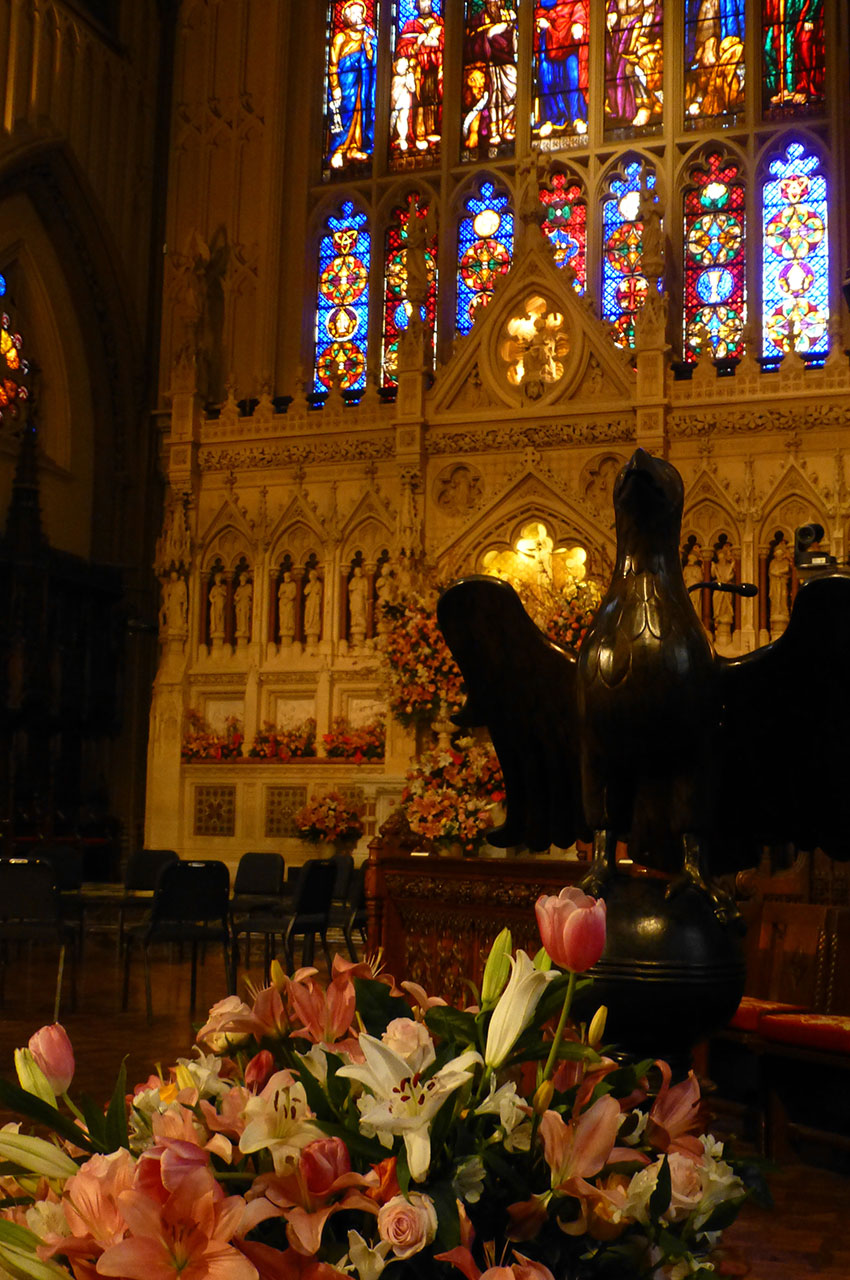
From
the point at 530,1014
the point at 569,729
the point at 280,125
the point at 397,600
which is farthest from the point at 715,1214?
the point at 280,125

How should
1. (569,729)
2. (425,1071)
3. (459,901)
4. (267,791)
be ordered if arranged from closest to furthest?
(425,1071) < (569,729) < (459,901) < (267,791)

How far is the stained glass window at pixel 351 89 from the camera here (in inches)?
656

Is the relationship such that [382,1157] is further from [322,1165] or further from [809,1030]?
[809,1030]

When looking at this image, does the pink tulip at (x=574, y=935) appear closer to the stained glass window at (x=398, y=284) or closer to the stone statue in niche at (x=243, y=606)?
the stone statue in niche at (x=243, y=606)

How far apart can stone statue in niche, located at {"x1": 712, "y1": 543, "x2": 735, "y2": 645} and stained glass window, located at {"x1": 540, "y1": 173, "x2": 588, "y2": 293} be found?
4874 mm

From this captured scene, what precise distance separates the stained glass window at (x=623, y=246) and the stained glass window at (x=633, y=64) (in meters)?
0.65

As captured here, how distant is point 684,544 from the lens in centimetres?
1267

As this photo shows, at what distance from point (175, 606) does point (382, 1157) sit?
1365 centimetres

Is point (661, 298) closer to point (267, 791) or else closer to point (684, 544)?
point (684, 544)

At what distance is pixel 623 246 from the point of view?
50.4ft

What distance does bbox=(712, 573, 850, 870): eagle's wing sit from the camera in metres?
2.24

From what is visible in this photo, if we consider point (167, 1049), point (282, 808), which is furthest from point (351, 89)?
point (167, 1049)

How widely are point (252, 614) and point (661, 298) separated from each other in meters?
5.06

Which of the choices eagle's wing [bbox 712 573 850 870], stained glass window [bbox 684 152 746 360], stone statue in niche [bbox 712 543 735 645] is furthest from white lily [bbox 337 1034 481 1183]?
stained glass window [bbox 684 152 746 360]
